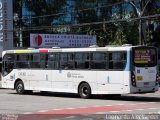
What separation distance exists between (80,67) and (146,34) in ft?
95.6

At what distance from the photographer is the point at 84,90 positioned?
2659 cm

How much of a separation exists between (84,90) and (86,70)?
3.64ft

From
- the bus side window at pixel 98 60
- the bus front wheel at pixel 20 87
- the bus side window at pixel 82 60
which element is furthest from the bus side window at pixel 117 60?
the bus front wheel at pixel 20 87

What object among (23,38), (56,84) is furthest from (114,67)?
(23,38)

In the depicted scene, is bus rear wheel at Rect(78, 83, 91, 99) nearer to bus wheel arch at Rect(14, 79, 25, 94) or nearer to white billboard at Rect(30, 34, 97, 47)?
bus wheel arch at Rect(14, 79, 25, 94)

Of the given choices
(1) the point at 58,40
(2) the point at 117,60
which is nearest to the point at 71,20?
(1) the point at 58,40

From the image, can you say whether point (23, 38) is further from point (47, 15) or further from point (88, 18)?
point (88, 18)

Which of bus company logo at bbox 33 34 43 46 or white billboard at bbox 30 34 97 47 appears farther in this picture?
white billboard at bbox 30 34 97 47

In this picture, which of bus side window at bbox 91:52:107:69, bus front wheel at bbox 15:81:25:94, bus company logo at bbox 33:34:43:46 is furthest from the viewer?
bus company logo at bbox 33:34:43:46

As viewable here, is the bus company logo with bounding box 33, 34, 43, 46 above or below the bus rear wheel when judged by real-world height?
above

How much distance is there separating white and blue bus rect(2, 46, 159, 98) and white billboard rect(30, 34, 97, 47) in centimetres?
2039

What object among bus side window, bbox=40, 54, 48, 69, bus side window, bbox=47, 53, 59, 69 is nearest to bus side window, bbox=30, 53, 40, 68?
bus side window, bbox=40, 54, 48, 69

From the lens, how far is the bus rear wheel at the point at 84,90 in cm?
2620

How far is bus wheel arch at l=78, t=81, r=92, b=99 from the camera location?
26.2 metres
